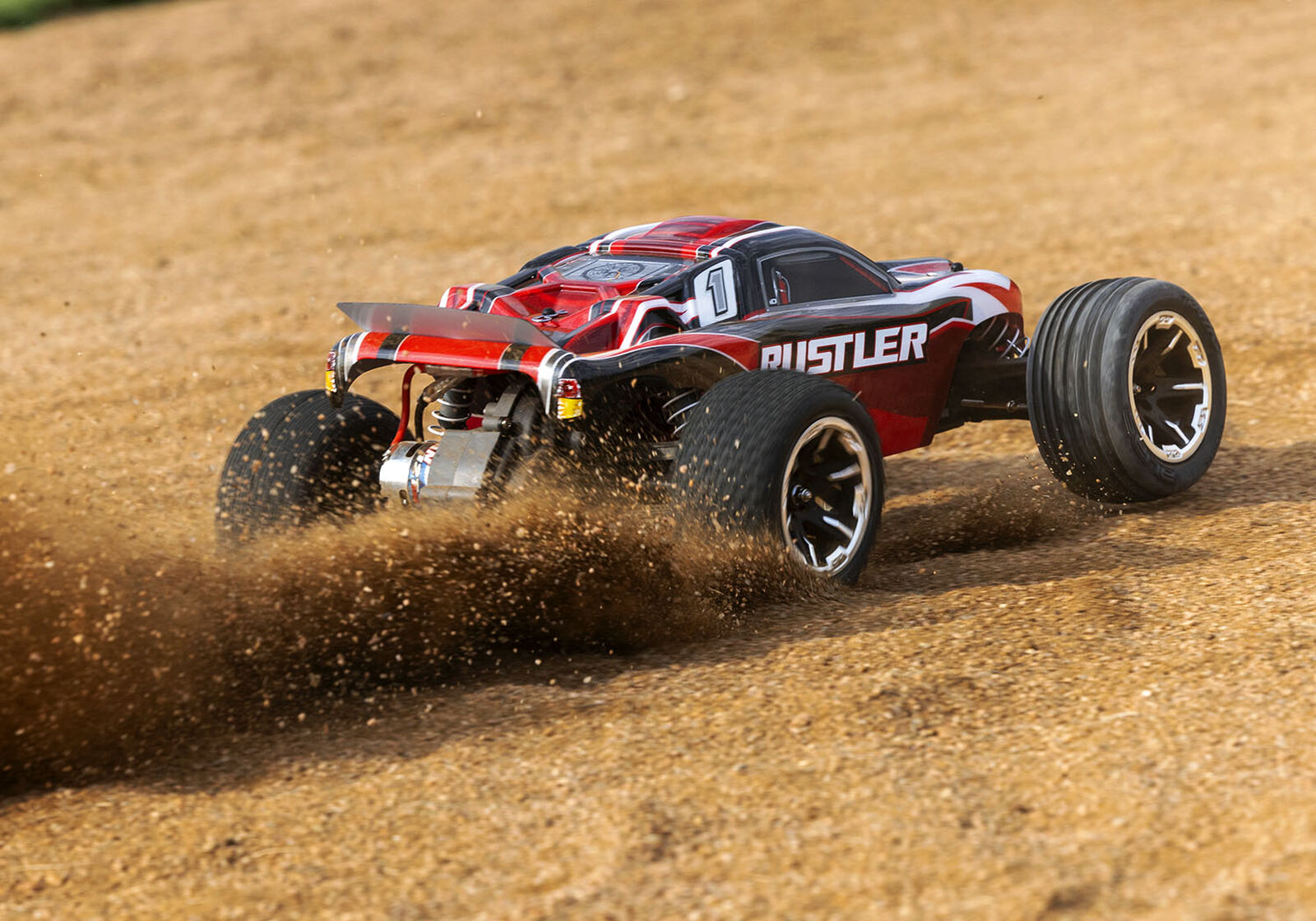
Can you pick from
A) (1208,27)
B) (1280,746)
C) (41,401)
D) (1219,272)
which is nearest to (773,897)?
(1280,746)

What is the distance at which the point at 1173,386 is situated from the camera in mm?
6898

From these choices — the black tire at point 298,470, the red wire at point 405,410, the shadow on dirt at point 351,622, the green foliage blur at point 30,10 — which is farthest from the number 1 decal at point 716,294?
the green foliage blur at point 30,10

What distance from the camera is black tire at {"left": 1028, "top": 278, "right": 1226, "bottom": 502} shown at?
641 cm

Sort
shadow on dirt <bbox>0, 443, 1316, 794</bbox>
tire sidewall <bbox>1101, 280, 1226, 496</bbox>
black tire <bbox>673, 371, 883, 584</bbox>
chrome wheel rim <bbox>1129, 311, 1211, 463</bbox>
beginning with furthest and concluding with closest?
chrome wheel rim <bbox>1129, 311, 1211, 463</bbox>
tire sidewall <bbox>1101, 280, 1226, 496</bbox>
black tire <bbox>673, 371, 883, 584</bbox>
shadow on dirt <bbox>0, 443, 1316, 794</bbox>

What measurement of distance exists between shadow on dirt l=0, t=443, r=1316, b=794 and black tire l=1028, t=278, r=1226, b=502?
57cm

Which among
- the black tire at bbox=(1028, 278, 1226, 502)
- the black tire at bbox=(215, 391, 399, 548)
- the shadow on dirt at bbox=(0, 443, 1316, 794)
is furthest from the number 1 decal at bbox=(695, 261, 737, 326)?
the black tire at bbox=(215, 391, 399, 548)

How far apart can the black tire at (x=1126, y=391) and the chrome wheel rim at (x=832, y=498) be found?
1129mm

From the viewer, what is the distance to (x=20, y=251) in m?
15.0

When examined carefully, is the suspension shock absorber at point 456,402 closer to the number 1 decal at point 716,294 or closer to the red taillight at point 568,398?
the red taillight at point 568,398

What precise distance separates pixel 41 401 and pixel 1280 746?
8.57 m

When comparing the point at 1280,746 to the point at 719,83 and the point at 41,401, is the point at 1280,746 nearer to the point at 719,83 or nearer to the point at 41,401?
the point at 41,401

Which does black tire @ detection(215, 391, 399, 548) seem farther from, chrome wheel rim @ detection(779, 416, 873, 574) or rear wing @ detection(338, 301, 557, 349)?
chrome wheel rim @ detection(779, 416, 873, 574)

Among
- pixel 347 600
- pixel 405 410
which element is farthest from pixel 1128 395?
pixel 347 600

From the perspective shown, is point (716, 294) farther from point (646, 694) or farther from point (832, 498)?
point (646, 694)
